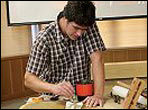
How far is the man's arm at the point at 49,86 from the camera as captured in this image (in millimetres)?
1424

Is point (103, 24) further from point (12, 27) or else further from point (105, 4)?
point (12, 27)

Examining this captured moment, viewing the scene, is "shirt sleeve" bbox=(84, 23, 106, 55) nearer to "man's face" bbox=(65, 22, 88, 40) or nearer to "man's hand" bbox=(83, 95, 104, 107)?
"man's face" bbox=(65, 22, 88, 40)

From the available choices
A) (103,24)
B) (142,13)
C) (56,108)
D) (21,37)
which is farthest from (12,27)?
(56,108)

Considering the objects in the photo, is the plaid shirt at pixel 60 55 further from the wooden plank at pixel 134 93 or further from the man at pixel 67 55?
the wooden plank at pixel 134 93

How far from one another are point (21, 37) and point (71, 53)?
221 centimetres

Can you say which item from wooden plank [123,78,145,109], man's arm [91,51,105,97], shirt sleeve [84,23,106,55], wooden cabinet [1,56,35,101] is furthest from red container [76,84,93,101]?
wooden cabinet [1,56,35,101]

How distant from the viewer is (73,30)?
5.12ft

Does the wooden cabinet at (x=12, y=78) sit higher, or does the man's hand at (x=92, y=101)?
the man's hand at (x=92, y=101)

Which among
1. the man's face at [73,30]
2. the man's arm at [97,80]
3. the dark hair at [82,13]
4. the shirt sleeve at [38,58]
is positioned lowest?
the man's arm at [97,80]

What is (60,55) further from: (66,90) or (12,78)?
(12,78)

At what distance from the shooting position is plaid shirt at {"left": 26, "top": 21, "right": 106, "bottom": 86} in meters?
1.64

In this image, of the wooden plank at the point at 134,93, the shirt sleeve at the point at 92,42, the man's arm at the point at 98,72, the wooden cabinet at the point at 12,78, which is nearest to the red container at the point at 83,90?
the man's arm at the point at 98,72

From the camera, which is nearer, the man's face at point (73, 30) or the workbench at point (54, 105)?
the workbench at point (54, 105)

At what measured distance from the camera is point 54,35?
5.65 feet
